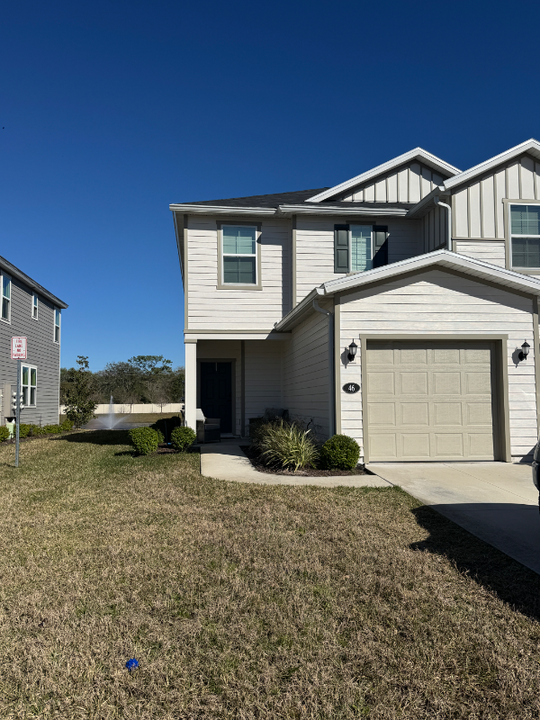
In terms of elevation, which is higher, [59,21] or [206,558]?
[59,21]

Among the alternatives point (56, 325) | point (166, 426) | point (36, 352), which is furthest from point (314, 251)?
point (56, 325)

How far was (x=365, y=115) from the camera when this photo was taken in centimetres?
1590

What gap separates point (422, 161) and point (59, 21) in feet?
31.0

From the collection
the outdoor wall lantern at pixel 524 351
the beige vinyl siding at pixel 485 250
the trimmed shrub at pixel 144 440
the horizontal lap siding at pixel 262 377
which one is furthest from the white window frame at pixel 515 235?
the trimmed shrub at pixel 144 440

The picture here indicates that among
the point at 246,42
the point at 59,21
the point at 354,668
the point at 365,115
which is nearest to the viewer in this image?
the point at 354,668

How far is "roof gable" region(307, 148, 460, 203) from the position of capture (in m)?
13.4

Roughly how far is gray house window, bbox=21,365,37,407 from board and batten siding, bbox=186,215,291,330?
32.9 ft

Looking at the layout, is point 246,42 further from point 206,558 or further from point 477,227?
point 206,558

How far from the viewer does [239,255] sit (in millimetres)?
13008

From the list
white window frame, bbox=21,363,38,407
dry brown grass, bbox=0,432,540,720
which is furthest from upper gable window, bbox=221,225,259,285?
white window frame, bbox=21,363,38,407

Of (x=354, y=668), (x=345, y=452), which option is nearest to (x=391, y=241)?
(x=345, y=452)

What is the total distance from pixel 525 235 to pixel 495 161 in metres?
1.82

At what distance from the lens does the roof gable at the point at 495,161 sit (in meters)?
11.3

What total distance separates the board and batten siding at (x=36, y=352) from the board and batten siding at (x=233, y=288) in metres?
8.65
